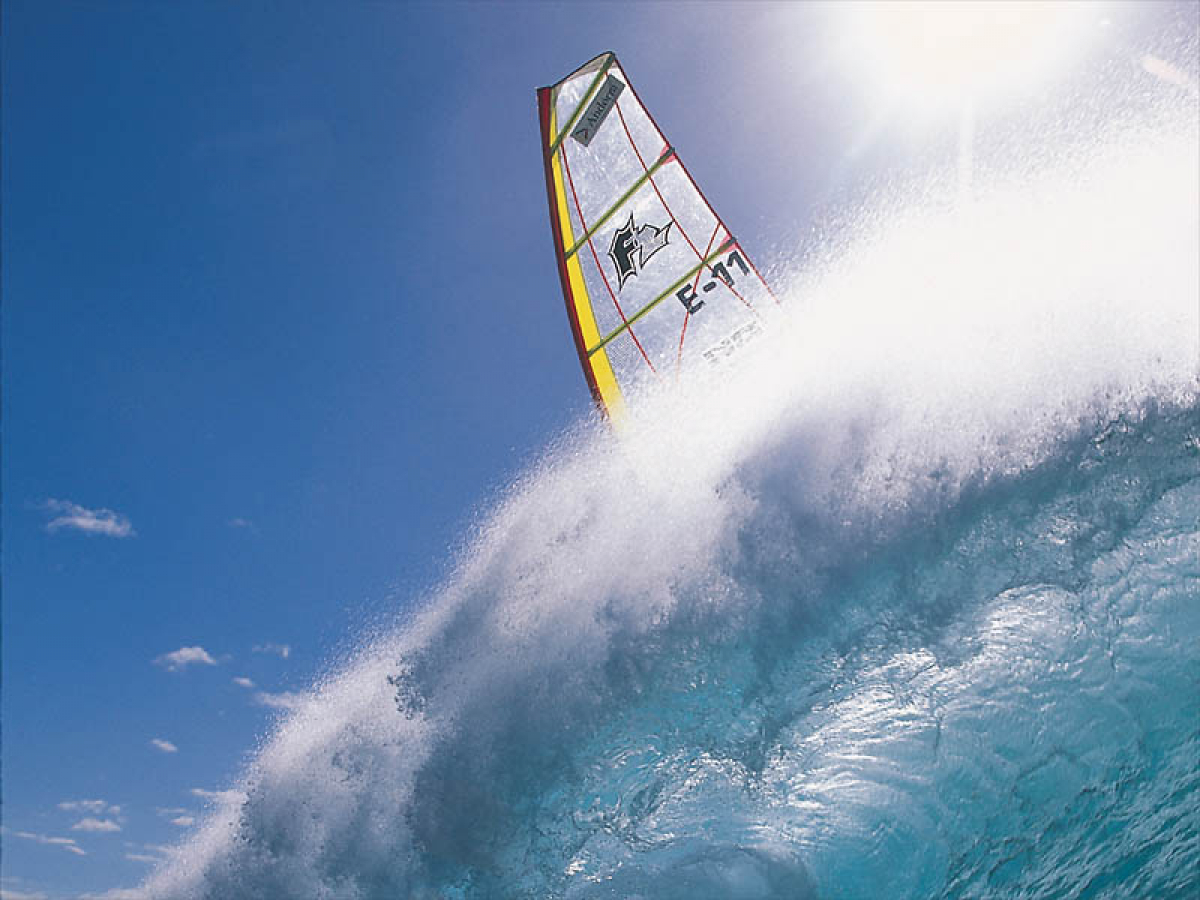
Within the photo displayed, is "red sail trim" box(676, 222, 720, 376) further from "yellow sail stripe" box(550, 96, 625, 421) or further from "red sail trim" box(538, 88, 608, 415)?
"red sail trim" box(538, 88, 608, 415)

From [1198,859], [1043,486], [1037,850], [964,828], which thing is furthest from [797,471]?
[1198,859]

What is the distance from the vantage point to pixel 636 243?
751 centimetres

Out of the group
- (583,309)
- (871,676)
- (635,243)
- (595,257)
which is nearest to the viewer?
(871,676)

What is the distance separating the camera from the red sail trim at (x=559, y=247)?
745 centimetres

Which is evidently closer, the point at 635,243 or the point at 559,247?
the point at 635,243

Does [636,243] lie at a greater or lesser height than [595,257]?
lesser

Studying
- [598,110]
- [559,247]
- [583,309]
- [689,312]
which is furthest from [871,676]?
[598,110]

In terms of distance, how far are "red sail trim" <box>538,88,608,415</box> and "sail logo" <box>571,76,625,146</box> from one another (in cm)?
34

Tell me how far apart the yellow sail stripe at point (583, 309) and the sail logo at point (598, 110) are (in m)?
0.32

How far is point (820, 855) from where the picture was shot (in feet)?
16.8

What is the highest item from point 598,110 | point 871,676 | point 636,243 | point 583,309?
point 598,110

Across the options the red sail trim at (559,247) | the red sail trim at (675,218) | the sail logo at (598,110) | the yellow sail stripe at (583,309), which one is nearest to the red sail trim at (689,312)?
the red sail trim at (675,218)

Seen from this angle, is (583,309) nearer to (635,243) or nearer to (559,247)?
(559,247)

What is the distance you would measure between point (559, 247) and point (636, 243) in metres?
0.89
